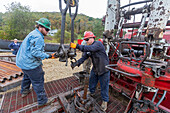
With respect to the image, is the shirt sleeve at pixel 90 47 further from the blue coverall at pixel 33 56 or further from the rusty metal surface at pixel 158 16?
the rusty metal surface at pixel 158 16

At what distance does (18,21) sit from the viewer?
1425cm

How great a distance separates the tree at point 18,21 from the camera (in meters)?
13.5

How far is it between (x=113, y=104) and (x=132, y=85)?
78cm

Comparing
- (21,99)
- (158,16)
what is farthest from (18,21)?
(158,16)

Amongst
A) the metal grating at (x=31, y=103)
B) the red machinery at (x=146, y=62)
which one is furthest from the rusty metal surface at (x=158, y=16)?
the metal grating at (x=31, y=103)

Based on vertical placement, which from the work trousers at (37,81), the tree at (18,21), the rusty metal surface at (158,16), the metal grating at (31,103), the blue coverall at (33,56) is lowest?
the metal grating at (31,103)

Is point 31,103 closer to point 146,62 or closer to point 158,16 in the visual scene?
point 146,62

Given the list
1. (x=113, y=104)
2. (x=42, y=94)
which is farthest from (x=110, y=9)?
(x=42, y=94)

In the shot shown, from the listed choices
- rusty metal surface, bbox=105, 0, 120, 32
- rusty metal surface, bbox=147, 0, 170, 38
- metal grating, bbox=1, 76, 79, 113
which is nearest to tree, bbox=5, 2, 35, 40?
metal grating, bbox=1, 76, 79, 113

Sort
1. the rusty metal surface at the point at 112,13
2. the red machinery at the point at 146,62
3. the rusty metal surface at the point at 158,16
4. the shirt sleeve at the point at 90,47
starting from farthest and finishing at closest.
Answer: the rusty metal surface at the point at 112,13, the shirt sleeve at the point at 90,47, the rusty metal surface at the point at 158,16, the red machinery at the point at 146,62

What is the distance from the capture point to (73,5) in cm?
192

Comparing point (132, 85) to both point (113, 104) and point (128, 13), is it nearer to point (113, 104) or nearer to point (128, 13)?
point (113, 104)

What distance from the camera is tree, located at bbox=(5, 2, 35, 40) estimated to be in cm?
1352

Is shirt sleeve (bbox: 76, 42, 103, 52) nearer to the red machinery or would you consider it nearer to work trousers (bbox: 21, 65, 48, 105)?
the red machinery
